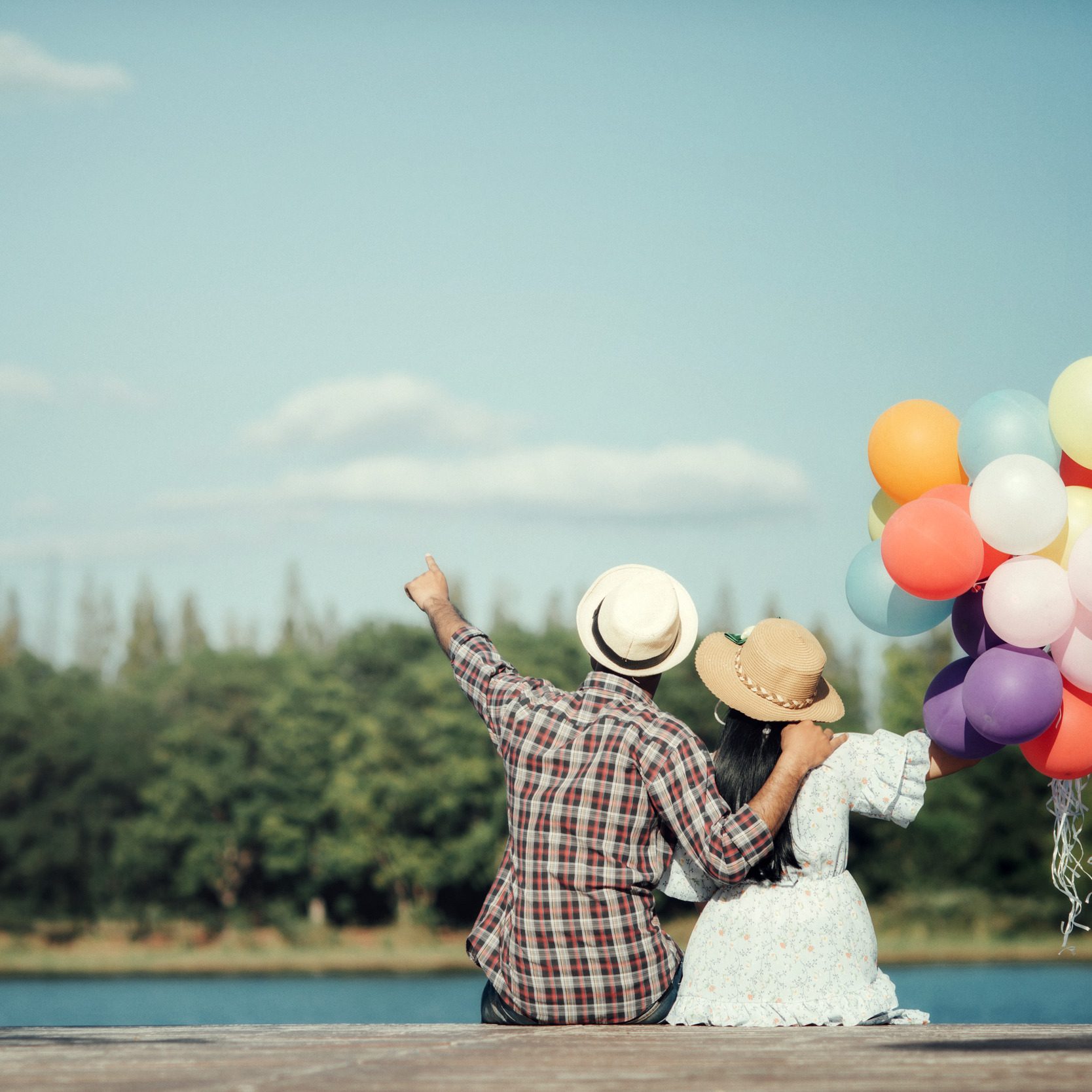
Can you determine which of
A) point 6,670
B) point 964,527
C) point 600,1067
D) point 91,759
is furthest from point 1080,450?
point 6,670

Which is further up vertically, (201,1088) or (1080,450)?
(1080,450)

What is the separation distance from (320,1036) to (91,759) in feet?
160

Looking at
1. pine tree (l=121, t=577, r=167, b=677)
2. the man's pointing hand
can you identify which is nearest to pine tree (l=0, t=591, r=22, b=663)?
pine tree (l=121, t=577, r=167, b=677)

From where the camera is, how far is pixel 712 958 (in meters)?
4.62

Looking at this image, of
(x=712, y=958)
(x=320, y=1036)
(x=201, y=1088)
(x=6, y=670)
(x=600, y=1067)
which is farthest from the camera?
(x=6, y=670)

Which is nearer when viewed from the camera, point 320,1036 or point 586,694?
point 320,1036

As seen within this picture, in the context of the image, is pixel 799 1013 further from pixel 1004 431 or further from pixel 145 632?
pixel 145 632

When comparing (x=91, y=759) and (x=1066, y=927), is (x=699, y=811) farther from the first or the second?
(x=91, y=759)

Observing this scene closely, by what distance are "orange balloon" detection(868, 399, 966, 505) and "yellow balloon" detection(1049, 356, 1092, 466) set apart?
1.24 feet

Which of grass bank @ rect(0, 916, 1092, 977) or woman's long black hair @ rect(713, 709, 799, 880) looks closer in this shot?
woman's long black hair @ rect(713, 709, 799, 880)

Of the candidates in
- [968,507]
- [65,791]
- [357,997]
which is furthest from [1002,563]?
[65,791]

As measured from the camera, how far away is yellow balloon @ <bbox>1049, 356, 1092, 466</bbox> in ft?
16.1

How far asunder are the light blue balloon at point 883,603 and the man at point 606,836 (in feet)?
2.53

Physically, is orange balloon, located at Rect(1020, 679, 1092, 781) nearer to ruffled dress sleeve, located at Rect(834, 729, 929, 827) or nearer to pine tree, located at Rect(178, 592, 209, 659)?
ruffled dress sleeve, located at Rect(834, 729, 929, 827)
